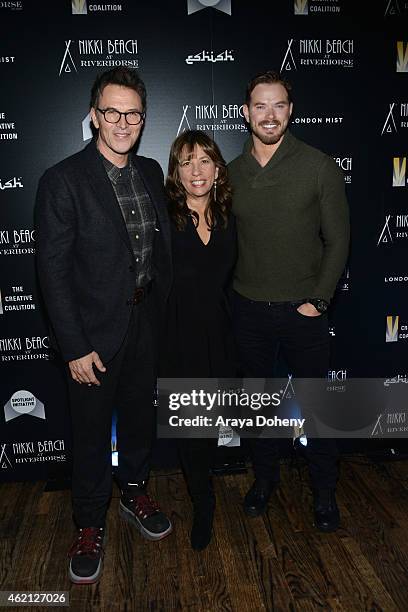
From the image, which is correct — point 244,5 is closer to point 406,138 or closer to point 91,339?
point 406,138

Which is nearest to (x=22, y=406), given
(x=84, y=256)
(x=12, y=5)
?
(x=84, y=256)

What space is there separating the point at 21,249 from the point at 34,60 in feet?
3.22

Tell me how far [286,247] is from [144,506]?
1.43m

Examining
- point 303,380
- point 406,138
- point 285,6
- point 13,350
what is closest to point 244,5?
point 285,6

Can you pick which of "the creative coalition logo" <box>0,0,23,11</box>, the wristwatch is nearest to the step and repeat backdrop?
"the creative coalition logo" <box>0,0,23,11</box>

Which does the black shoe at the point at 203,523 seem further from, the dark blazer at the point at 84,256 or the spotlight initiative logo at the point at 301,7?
the spotlight initiative logo at the point at 301,7

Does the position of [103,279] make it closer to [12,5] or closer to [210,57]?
[210,57]

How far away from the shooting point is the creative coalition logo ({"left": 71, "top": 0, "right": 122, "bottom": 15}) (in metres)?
2.94

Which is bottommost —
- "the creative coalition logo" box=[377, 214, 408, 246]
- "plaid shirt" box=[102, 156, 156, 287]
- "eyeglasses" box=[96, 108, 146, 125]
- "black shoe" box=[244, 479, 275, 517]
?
"black shoe" box=[244, 479, 275, 517]

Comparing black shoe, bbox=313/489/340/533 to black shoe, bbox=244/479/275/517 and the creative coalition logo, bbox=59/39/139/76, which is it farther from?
the creative coalition logo, bbox=59/39/139/76

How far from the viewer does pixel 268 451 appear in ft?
9.43

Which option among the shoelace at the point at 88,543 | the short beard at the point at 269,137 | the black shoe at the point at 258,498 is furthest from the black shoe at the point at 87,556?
the short beard at the point at 269,137

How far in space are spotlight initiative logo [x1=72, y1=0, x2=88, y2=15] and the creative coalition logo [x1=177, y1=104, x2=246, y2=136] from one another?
0.69 m

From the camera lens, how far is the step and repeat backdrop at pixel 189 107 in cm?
298
